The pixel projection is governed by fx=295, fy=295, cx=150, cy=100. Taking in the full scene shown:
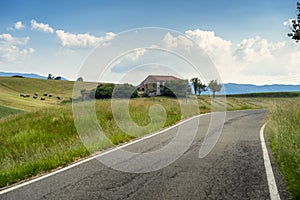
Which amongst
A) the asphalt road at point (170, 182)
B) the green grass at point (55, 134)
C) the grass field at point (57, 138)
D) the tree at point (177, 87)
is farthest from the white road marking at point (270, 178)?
the tree at point (177, 87)

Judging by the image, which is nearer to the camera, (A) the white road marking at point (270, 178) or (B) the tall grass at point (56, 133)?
(A) the white road marking at point (270, 178)

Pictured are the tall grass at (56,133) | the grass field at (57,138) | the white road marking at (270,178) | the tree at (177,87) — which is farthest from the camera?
the tree at (177,87)

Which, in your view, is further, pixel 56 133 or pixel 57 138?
pixel 56 133

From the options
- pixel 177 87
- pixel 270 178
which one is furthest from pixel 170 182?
pixel 177 87

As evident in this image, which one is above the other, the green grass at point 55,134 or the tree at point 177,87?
the tree at point 177,87

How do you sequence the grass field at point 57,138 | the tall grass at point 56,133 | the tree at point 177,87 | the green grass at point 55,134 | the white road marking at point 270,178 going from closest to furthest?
the white road marking at point 270,178 → the grass field at point 57,138 → the green grass at point 55,134 → the tall grass at point 56,133 → the tree at point 177,87

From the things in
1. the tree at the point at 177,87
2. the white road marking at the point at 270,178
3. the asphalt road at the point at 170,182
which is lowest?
the white road marking at the point at 270,178

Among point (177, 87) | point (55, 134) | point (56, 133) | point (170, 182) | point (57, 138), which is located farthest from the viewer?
point (177, 87)

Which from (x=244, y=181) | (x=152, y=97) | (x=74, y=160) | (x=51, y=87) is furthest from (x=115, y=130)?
(x=51, y=87)

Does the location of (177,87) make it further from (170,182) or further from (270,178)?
(170,182)

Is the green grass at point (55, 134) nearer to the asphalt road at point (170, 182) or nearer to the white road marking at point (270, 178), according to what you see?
the asphalt road at point (170, 182)

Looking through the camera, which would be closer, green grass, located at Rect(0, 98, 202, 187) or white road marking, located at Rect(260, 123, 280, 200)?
white road marking, located at Rect(260, 123, 280, 200)

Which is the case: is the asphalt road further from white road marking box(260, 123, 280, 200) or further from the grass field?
the grass field

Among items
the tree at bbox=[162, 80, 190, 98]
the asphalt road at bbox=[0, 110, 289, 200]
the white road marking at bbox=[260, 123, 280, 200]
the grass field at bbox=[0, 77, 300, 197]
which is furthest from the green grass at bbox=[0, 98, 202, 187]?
the white road marking at bbox=[260, 123, 280, 200]
